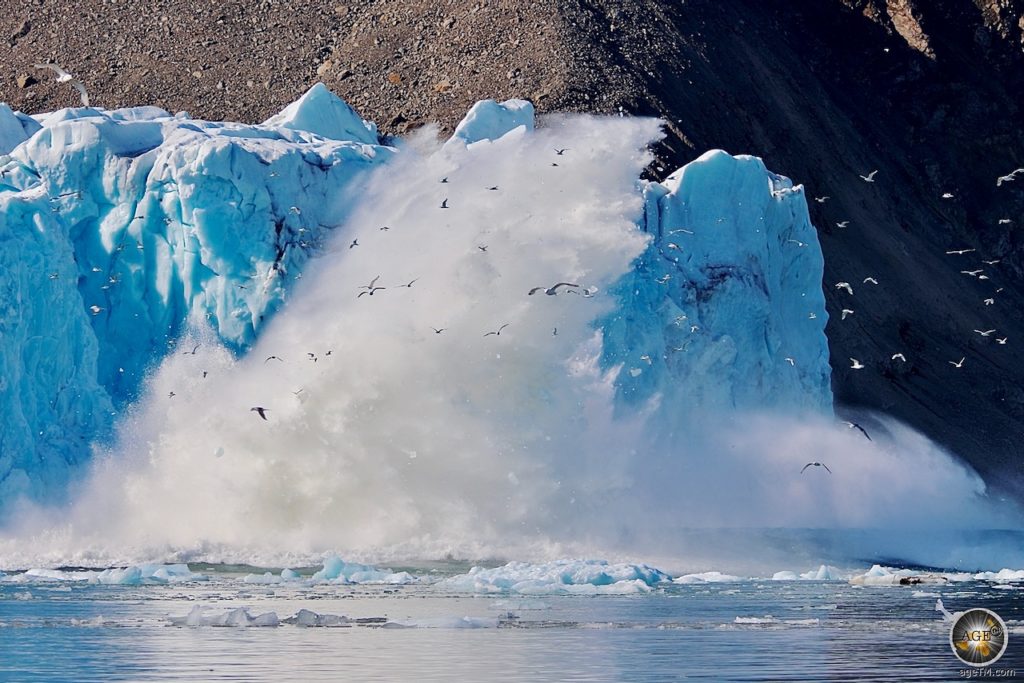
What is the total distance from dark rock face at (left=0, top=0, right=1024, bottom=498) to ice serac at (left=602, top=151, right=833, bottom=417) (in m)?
15.3

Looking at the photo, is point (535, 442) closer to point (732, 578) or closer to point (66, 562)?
point (732, 578)

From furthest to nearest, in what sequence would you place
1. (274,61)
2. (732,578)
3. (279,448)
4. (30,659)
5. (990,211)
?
(990,211), (274,61), (279,448), (732,578), (30,659)

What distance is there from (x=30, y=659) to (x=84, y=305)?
835 inches

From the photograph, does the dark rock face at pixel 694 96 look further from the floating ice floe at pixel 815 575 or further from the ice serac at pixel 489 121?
the floating ice floe at pixel 815 575

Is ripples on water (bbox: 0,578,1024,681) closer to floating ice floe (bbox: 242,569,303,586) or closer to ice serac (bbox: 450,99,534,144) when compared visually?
floating ice floe (bbox: 242,569,303,586)

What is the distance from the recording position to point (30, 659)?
84.0 feet

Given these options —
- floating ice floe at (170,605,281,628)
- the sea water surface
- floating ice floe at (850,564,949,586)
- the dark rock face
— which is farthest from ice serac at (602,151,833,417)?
floating ice floe at (170,605,281,628)

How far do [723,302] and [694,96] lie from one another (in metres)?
25.1

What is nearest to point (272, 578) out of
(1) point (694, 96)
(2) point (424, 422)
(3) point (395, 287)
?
(2) point (424, 422)

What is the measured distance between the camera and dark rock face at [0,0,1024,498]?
68500mm

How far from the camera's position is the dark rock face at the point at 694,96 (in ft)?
225

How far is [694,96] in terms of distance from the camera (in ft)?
236

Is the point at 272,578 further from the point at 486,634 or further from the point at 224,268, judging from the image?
the point at 486,634

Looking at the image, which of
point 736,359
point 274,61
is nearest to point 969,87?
point 274,61
